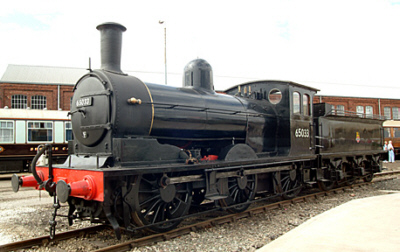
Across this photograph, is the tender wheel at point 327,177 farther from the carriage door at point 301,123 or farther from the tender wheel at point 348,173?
the tender wheel at point 348,173

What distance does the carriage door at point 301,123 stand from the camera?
889 centimetres

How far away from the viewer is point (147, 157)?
5.50 metres

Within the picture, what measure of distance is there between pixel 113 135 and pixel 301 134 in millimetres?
5861

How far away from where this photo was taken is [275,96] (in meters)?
9.08

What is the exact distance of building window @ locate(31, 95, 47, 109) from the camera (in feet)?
87.8

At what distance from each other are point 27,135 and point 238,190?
13.4m

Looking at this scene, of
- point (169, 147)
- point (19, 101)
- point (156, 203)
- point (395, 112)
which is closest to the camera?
point (156, 203)

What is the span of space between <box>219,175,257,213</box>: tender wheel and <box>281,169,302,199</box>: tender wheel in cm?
138

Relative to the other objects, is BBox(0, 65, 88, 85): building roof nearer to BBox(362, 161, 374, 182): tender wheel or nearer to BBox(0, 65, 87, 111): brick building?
BBox(0, 65, 87, 111): brick building

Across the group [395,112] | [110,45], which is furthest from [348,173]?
[395,112]

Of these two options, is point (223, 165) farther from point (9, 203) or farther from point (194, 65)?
point (9, 203)

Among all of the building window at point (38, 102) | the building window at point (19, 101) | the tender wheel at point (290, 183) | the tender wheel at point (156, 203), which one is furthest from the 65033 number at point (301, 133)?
the building window at point (19, 101)

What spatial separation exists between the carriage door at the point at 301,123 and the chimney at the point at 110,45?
5056mm

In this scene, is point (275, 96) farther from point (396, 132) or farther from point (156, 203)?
point (396, 132)
